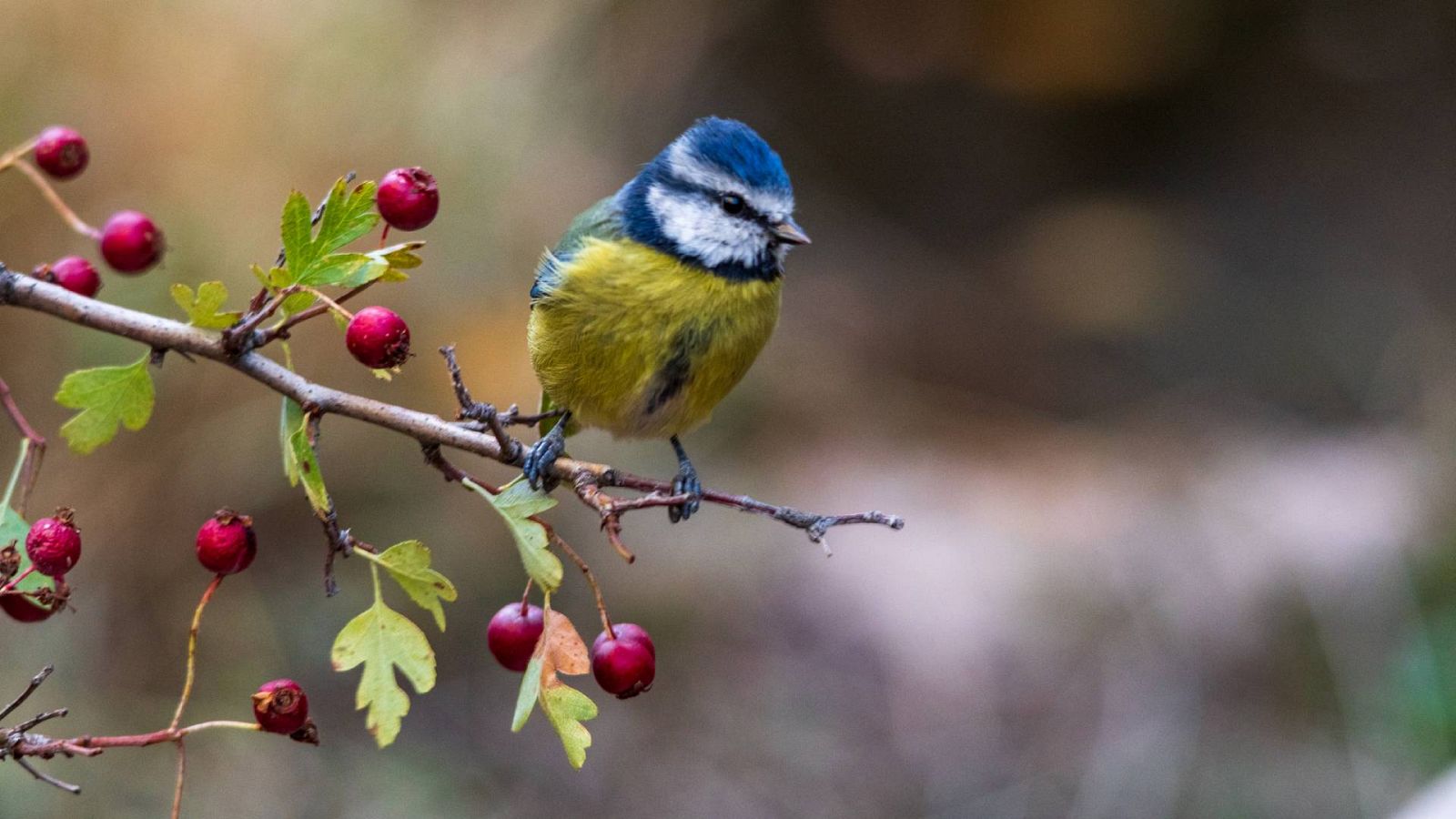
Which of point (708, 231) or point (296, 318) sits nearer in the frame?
point (296, 318)

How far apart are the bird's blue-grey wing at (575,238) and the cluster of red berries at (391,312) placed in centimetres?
78

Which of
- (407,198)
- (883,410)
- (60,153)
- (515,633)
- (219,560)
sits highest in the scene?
(407,198)

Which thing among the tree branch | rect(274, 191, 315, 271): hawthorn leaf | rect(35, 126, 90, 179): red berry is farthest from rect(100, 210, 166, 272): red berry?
rect(274, 191, 315, 271): hawthorn leaf

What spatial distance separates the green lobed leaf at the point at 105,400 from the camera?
1.54 metres

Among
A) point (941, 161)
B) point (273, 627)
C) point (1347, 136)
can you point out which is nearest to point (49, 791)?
point (273, 627)

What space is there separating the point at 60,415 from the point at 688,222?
7.62ft

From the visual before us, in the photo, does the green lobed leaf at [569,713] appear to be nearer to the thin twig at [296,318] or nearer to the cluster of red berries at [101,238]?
the thin twig at [296,318]

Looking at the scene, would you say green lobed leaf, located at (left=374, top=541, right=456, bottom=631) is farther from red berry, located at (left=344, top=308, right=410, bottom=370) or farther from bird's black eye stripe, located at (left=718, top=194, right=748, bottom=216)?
bird's black eye stripe, located at (left=718, top=194, right=748, bottom=216)

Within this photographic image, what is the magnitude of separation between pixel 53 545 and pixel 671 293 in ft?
4.16

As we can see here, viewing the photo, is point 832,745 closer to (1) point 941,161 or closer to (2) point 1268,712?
(2) point 1268,712

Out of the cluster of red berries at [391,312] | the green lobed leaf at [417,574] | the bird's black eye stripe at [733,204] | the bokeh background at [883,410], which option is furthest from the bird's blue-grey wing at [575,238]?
the bokeh background at [883,410]

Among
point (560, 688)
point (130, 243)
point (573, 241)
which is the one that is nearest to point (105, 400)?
point (130, 243)

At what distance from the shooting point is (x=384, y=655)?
4.70 feet

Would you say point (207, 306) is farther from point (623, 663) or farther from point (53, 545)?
point (623, 663)
